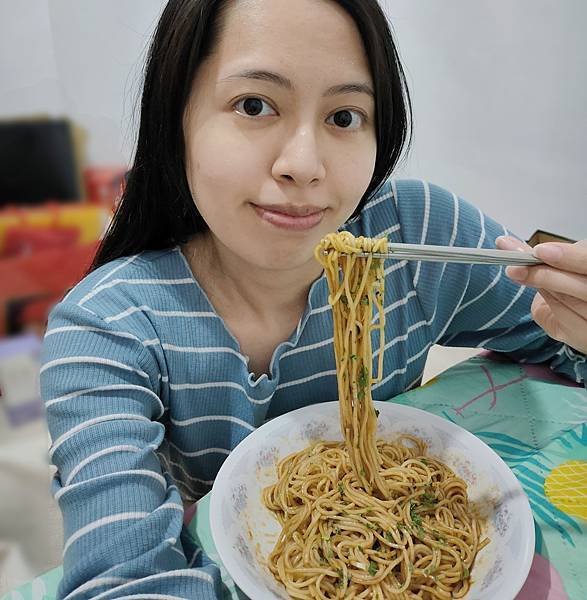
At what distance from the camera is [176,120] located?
3.60 feet

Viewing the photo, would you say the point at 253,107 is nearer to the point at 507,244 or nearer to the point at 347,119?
the point at 347,119

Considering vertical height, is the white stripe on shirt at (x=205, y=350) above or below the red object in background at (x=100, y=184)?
below

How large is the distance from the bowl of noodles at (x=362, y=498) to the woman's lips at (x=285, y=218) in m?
0.06

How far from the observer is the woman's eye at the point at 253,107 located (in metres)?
1.00

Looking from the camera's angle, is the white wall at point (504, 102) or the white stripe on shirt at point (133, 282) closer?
the white stripe on shirt at point (133, 282)

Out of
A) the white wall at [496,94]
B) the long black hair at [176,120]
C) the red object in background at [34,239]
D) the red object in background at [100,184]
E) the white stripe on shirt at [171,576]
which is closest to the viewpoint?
the red object in background at [34,239]

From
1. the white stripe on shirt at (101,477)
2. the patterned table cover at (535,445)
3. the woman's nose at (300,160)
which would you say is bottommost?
the patterned table cover at (535,445)

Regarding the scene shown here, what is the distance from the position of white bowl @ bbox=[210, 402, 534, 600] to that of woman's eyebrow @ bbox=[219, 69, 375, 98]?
628 mm

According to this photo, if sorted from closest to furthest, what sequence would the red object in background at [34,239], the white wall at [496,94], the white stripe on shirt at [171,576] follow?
the red object in background at [34,239]
the white stripe on shirt at [171,576]
the white wall at [496,94]

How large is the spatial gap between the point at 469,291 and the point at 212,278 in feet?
2.18

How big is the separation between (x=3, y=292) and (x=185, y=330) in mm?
858

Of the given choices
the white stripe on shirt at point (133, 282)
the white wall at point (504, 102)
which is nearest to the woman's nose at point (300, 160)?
the white stripe on shirt at point (133, 282)

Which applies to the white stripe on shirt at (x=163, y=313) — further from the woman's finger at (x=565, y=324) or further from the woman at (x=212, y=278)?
the woman's finger at (x=565, y=324)

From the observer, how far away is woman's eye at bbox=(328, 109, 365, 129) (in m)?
1.05
